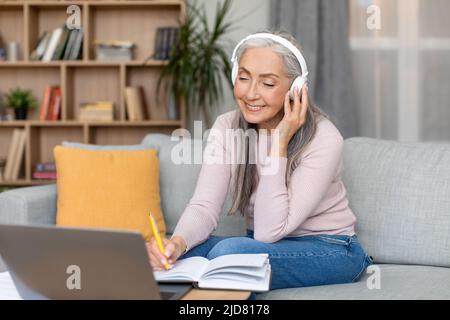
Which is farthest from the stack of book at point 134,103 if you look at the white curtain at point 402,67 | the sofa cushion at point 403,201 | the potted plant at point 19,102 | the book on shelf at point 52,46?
the sofa cushion at point 403,201

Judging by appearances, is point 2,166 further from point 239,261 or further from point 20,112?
point 239,261

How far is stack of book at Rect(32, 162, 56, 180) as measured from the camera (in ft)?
13.7

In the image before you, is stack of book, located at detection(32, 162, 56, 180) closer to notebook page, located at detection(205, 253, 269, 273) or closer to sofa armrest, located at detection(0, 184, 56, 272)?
sofa armrest, located at detection(0, 184, 56, 272)

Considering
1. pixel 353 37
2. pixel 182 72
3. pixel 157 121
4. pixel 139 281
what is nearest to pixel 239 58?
pixel 139 281

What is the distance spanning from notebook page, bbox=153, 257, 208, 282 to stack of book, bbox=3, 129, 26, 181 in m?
2.96

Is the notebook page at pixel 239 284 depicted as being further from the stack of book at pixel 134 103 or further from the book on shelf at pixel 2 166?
the book on shelf at pixel 2 166

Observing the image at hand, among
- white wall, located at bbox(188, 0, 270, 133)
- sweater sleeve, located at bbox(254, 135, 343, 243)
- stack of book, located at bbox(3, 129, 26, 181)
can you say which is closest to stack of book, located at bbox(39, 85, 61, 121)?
stack of book, located at bbox(3, 129, 26, 181)

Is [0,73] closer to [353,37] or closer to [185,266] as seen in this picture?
[353,37]

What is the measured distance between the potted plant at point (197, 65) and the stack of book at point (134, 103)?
0.72 ft

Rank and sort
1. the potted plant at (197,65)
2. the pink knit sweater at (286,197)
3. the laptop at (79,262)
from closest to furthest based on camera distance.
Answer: the laptop at (79,262)
the pink knit sweater at (286,197)
the potted plant at (197,65)

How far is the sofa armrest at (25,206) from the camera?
7.43ft

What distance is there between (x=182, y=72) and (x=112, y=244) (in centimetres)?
287

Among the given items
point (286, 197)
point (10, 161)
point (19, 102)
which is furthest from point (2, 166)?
point (286, 197)

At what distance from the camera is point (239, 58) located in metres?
1.88
